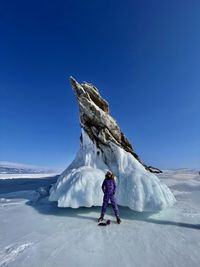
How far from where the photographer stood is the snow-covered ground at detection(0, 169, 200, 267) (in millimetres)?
4113

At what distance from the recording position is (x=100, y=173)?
920 centimetres

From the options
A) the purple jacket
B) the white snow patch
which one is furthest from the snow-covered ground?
the purple jacket

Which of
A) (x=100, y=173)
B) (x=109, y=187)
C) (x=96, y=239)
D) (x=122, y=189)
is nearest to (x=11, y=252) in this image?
(x=96, y=239)

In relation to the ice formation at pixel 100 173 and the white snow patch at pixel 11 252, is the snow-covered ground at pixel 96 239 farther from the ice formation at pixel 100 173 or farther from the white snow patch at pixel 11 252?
the ice formation at pixel 100 173

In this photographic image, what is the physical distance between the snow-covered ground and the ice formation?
1.78ft

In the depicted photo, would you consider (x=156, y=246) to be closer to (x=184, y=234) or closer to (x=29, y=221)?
(x=184, y=234)

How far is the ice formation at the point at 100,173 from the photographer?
7.61 m

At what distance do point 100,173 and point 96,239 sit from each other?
13.6 ft

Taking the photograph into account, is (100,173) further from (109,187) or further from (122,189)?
(109,187)

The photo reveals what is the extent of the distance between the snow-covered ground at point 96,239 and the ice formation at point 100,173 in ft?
1.78

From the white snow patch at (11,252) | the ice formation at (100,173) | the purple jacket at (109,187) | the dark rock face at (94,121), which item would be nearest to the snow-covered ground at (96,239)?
the white snow patch at (11,252)

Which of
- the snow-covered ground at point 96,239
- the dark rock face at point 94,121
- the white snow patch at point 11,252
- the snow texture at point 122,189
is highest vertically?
the dark rock face at point 94,121

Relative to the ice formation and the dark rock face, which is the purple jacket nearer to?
the ice formation

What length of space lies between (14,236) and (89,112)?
746cm
